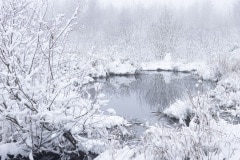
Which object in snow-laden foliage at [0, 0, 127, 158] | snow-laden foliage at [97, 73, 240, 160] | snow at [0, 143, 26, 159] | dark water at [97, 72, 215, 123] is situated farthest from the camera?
dark water at [97, 72, 215, 123]

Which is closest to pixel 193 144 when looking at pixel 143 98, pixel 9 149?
pixel 9 149

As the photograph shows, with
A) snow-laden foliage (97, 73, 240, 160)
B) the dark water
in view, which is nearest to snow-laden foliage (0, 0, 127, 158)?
snow-laden foliage (97, 73, 240, 160)

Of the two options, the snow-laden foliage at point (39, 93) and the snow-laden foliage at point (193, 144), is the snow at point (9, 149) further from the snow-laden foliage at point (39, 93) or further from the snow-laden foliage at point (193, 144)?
the snow-laden foliage at point (193, 144)

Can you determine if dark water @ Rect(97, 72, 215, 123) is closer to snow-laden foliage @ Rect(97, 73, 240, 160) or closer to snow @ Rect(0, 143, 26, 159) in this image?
snow-laden foliage @ Rect(97, 73, 240, 160)

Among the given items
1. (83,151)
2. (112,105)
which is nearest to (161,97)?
(112,105)

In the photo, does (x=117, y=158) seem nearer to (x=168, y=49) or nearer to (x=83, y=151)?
(x=83, y=151)

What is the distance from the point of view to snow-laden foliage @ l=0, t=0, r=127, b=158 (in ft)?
12.1

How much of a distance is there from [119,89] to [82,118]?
9075 mm

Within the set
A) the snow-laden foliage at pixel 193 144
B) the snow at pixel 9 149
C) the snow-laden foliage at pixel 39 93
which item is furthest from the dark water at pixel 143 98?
the snow at pixel 9 149

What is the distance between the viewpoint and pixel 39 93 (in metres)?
3.74

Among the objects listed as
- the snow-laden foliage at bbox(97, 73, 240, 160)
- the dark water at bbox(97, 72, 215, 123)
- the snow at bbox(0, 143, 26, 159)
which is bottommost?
the dark water at bbox(97, 72, 215, 123)

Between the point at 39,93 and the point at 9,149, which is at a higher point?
the point at 39,93

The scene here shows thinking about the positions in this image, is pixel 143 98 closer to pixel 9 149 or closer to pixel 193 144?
pixel 9 149

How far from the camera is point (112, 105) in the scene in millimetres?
10008
